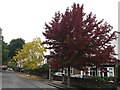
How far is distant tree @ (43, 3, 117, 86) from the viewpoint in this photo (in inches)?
1236

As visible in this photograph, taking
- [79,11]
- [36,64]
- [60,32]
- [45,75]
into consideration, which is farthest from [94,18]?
[36,64]

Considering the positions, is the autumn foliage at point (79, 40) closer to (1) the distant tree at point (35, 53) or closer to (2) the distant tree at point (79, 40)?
(2) the distant tree at point (79, 40)

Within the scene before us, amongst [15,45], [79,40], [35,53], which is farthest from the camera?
[15,45]

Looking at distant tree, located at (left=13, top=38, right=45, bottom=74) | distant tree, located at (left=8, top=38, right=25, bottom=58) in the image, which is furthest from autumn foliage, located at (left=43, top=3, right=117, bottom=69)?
distant tree, located at (left=8, top=38, right=25, bottom=58)

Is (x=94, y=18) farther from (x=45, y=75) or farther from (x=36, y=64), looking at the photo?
(x=36, y=64)

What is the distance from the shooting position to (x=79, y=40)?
102ft

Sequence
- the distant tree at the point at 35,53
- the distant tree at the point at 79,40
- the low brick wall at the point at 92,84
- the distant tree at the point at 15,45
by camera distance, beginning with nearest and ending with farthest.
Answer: the low brick wall at the point at 92,84 → the distant tree at the point at 79,40 → the distant tree at the point at 35,53 → the distant tree at the point at 15,45

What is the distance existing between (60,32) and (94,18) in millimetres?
3767

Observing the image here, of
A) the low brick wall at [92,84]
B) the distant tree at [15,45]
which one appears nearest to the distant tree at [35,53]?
the low brick wall at [92,84]

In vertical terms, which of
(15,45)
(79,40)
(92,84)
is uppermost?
(15,45)

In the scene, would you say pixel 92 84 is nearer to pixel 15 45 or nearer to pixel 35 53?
pixel 35 53

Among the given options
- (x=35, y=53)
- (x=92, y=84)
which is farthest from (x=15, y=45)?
(x=92, y=84)

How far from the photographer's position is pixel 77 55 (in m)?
31.9

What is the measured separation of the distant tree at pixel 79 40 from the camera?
31.4m
